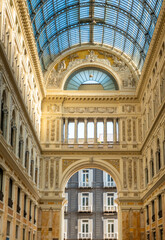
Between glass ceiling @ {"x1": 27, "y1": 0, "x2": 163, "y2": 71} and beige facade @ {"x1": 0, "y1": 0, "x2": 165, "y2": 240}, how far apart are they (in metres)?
1.28

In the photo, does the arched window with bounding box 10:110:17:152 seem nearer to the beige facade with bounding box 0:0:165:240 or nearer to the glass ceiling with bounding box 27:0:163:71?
the beige facade with bounding box 0:0:165:240

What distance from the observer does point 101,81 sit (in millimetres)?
48188

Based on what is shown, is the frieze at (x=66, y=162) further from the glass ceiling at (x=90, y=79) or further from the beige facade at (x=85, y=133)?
the glass ceiling at (x=90, y=79)

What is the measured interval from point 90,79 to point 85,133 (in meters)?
6.95

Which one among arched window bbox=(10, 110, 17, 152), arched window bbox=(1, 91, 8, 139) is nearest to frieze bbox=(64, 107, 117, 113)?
arched window bbox=(10, 110, 17, 152)

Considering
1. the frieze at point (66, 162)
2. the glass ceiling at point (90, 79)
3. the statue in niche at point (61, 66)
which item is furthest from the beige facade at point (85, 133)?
the glass ceiling at point (90, 79)

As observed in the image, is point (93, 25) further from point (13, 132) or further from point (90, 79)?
point (13, 132)

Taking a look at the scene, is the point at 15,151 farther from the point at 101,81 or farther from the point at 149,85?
the point at 101,81

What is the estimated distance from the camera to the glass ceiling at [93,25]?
131 ft

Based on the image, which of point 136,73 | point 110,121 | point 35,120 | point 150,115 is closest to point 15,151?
point 35,120

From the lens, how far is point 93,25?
47.7 m

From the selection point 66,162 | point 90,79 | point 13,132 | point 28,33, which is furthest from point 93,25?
point 13,132

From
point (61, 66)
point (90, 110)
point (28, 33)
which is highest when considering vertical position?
point (61, 66)

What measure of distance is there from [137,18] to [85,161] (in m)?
15.9
